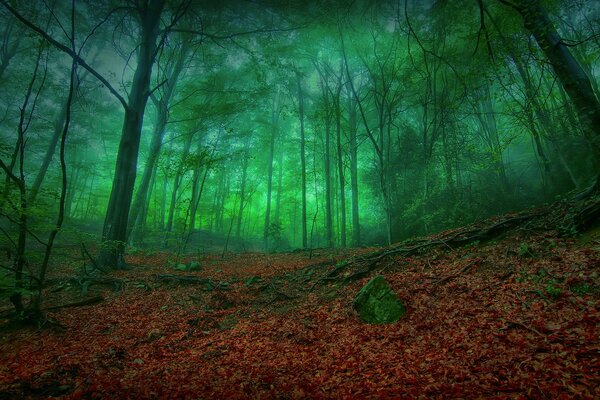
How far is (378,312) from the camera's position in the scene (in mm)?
4859

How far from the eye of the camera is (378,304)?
4965 millimetres

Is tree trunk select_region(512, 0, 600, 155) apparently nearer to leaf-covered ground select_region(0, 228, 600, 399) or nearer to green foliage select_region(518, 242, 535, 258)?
green foliage select_region(518, 242, 535, 258)

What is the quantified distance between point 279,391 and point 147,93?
1029 cm

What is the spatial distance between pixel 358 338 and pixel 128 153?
31.2 ft

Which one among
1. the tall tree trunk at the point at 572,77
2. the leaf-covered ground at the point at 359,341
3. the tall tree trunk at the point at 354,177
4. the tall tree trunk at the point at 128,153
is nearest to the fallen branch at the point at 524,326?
the leaf-covered ground at the point at 359,341

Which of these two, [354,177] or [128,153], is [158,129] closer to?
[128,153]

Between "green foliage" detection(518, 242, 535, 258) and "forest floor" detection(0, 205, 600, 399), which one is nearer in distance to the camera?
"forest floor" detection(0, 205, 600, 399)

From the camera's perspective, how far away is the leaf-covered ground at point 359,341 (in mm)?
2928

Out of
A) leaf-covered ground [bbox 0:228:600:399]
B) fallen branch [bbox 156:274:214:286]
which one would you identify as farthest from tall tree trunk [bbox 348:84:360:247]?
fallen branch [bbox 156:274:214:286]

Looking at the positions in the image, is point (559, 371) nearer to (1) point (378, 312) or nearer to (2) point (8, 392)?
(1) point (378, 312)

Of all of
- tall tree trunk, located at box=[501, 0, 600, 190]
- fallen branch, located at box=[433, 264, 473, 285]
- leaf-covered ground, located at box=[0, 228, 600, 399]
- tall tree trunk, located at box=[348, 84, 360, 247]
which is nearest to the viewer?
leaf-covered ground, located at box=[0, 228, 600, 399]

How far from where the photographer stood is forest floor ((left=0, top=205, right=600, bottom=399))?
2.94 metres

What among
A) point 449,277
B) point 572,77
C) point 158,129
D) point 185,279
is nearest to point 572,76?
point 572,77

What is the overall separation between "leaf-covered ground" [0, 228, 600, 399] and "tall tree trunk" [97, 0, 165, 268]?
8.67 ft
